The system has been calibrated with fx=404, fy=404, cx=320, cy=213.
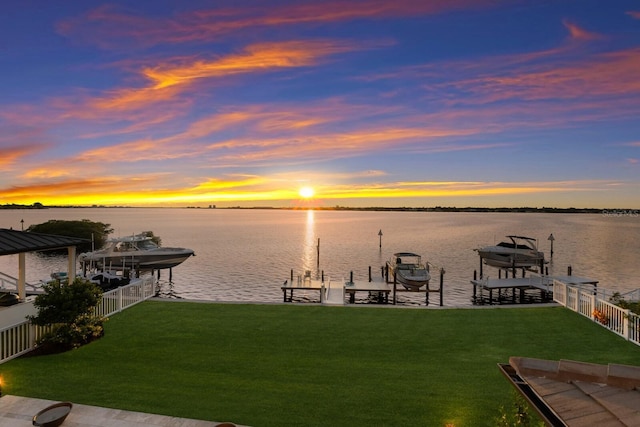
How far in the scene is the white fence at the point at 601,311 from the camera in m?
14.0

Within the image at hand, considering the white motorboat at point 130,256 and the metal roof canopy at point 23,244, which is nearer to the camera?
the metal roof canopy at point 23,244

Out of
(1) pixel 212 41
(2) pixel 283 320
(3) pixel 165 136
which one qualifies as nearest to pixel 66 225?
(3) pixel 165 136

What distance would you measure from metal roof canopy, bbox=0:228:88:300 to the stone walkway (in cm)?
471

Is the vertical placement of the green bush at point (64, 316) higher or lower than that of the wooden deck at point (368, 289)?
higher

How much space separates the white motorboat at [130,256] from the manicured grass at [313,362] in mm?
24215

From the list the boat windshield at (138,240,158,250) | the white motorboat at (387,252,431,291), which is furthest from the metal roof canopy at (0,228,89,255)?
the boat windshield at (138,240,158,250)

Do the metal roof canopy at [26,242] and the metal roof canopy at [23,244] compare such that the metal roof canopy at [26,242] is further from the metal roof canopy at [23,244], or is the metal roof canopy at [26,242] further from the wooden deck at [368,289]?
the wooden deck at [368,289]

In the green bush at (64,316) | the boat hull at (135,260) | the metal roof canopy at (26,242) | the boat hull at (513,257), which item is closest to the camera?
the metal roof canopy at (26,242)

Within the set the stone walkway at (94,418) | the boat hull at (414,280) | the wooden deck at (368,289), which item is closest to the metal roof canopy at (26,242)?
the stone walkway at (94,418)

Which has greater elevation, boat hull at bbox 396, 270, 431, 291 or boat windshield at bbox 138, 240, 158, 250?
boat windshield at bbox 138, 240, 158, 250

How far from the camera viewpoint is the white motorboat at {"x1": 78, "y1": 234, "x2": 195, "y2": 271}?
3916cm

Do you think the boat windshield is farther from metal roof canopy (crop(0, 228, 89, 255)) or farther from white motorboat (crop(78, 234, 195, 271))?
metal roof canopy (crop(0, 228, 89, 255))

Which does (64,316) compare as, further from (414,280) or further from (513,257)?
(513,257)

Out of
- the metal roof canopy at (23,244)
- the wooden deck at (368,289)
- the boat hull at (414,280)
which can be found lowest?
the wooden deck at (368,289)
